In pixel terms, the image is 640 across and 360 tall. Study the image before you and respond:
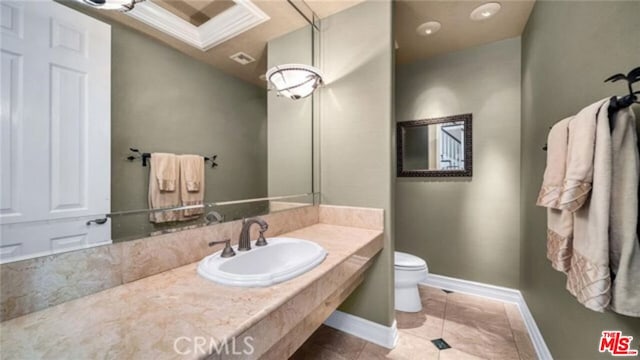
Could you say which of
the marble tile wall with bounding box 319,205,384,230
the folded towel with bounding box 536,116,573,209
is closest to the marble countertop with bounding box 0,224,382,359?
the marble tile wall with bounding box 319,205,384,230

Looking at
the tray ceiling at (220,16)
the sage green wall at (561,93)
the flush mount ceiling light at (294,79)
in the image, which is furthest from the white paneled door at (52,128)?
the sage green wall at (561,93)

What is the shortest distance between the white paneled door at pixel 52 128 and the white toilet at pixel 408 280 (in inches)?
75.5

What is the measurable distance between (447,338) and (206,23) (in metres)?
2.49

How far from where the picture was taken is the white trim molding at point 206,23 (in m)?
0.95

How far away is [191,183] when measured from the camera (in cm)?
110

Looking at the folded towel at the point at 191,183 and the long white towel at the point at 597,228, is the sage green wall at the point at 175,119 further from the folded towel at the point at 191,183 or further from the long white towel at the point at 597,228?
the long white towel at the point at 597,228

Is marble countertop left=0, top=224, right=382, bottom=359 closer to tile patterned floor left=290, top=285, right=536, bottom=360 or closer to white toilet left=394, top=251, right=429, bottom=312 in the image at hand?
tile patterned floor left=290, top=285, right=536, bottom=360

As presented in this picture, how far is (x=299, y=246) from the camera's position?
1.30 m

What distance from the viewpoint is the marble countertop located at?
0.52m

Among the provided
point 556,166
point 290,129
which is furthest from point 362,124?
point 556,166

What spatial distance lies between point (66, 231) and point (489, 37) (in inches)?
122

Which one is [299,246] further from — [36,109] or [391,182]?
[36,109]

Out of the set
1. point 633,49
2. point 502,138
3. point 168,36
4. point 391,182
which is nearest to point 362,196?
point 391,182

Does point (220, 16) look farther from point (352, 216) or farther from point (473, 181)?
point (473, 181)
